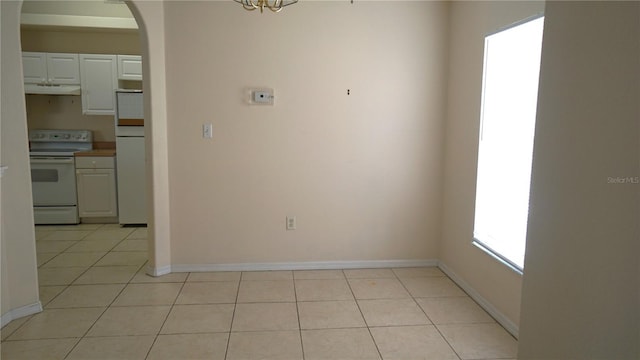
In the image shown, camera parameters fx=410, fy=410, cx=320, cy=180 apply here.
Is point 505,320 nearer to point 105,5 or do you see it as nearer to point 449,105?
point 449,105

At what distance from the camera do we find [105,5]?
523 cm

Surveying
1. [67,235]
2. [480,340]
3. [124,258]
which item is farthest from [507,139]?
[67,235]

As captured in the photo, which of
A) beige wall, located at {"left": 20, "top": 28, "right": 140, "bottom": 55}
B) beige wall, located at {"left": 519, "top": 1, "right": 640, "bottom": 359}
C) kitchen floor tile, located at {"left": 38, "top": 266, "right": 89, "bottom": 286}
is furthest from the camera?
beige wall, located at {"left": 20, "top": 28, "right": 140, "bottom": 55}

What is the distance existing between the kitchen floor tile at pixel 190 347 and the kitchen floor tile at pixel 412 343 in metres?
0.96

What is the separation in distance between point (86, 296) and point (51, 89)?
3333 millimetres

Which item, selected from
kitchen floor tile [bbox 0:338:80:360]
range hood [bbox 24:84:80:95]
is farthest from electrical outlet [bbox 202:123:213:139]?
range hood [bbox 24:84:80:95]

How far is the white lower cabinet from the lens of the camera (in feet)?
17.2

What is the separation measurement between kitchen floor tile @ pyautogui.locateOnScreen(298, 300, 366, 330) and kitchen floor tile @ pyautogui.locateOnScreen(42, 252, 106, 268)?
2.29m

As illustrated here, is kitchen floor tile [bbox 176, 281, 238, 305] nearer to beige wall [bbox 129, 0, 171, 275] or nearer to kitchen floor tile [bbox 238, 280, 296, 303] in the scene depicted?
kitchen floor tile [bbox 238, 280, 296, 303]

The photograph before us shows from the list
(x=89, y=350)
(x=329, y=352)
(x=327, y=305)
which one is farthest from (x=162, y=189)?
(x=329, y=352)

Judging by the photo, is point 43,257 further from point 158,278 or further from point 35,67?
point 35,67

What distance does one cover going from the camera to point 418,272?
12.4ft

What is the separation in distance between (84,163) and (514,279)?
5.05 m

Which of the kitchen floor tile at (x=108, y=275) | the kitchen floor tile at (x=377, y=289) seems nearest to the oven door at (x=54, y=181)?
the kitchen floor tile at (x=108, y=275)
